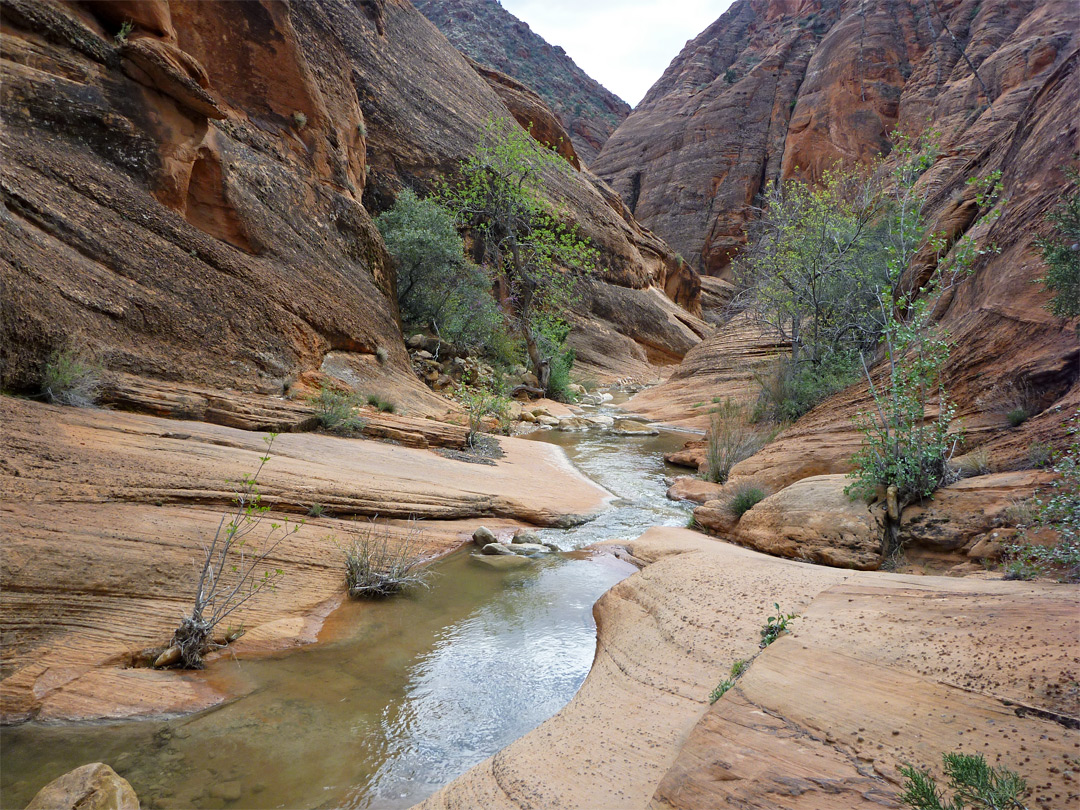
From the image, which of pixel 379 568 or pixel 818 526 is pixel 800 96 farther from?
pixel 379 568

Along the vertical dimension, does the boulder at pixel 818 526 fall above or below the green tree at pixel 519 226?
below

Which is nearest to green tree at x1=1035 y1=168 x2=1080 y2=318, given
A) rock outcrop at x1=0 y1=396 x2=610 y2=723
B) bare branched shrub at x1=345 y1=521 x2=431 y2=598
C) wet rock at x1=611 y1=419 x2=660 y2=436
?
rock outcrop at x1=0 y1=396 x2=610 y2=723

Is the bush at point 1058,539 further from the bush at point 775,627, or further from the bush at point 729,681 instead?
the bush at point 729,681

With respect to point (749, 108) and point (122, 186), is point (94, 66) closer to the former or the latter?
point (122, 186)

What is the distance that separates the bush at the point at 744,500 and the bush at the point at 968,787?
17.9 ft

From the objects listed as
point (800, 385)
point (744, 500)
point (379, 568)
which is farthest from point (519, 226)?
point (379, 568)

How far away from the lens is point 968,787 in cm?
193

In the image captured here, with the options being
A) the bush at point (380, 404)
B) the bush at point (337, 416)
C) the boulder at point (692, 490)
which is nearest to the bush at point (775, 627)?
the boulder at point (692, 490)

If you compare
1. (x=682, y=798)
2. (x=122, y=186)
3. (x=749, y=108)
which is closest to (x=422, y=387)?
(x=122, y=186)

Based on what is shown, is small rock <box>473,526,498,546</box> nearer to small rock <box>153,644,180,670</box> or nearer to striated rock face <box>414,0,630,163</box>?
small rock <box>153,644,180,670</box>

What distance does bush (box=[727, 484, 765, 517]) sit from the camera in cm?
746

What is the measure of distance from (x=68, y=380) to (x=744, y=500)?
7.95 m

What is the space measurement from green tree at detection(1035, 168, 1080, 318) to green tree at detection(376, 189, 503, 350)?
14415mm

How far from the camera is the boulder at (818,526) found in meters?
5.62
